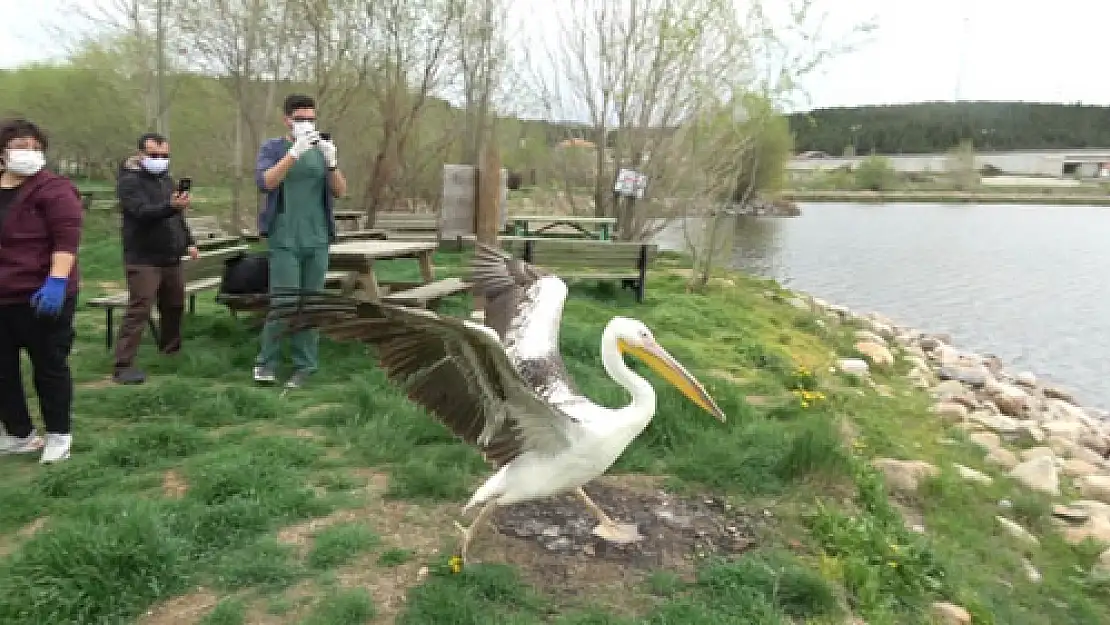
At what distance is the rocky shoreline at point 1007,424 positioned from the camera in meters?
5.71

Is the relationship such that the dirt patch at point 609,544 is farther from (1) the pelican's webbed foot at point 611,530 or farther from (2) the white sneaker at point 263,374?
(2) the white sneaker at point 263,374

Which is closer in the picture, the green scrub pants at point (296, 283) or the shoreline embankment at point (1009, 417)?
the green scrub pants at point (296, 283)

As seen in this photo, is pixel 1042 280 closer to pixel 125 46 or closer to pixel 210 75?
pixel 210 75

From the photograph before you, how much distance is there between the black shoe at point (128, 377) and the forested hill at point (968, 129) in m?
119

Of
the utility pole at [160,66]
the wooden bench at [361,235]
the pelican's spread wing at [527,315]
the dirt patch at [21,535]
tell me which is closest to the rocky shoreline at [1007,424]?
the pelican's spread wing at [527,315]

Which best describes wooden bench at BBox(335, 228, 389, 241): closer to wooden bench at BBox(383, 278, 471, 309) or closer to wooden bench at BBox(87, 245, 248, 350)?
wooden bench at BBox(383, 278, 471, 309)

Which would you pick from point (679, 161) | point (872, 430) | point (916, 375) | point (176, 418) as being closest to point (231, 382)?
point (176, 418)

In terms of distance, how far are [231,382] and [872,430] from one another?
502 cm

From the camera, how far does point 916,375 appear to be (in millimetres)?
10102

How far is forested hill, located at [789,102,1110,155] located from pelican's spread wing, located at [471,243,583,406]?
11878cm

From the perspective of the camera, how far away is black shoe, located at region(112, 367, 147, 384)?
564cm

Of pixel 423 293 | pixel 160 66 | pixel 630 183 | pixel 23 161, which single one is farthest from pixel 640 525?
pixel 160 66

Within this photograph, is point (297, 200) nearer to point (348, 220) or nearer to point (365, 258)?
point (365, 258)

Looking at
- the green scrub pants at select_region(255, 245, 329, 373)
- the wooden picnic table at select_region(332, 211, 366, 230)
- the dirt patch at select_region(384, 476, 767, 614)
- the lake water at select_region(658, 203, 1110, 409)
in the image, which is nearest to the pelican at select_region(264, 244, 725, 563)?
the dirt patch at select_region(384, 476, 767, 614)
